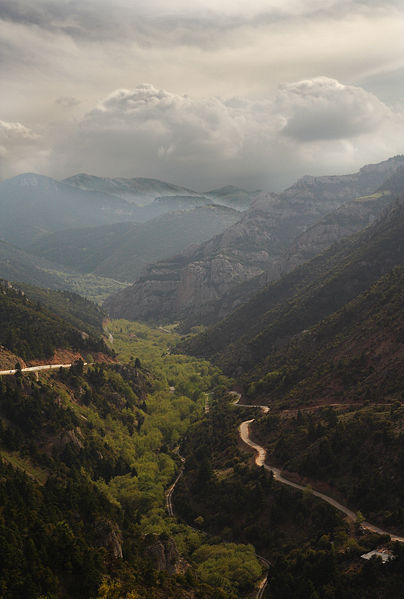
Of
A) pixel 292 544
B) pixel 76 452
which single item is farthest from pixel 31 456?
pixel 292 544

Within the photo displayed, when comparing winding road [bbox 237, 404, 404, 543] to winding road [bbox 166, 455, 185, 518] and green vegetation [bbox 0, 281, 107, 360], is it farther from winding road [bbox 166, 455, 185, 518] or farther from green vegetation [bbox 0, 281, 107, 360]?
green vegetation [bbox 0, 281, 107, 360]

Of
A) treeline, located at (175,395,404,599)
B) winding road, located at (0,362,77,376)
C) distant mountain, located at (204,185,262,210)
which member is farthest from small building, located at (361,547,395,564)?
distant mountain, located at (204,185,262,210)

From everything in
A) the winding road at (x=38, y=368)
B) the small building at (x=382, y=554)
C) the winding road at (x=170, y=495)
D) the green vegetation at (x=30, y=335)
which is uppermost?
the green vegetation at (x=30, y=335)

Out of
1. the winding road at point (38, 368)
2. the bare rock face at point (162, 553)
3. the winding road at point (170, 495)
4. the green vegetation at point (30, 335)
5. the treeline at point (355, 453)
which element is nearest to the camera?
the bare rock face at point (162, 553)

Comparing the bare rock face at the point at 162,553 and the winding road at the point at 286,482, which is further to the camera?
the winding road at the point at 286,482

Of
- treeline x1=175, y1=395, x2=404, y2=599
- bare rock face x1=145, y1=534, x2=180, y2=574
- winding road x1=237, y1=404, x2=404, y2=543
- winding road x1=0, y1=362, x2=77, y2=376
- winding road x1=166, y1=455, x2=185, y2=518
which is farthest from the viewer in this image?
winding road x1=0, y1=362, x2=77, y2=376

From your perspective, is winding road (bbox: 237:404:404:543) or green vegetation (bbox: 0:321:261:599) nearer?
green vegetation (bbox: 0:321:261:599)

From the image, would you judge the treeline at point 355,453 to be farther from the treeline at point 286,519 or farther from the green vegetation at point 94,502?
the green vegetation at point 94,502

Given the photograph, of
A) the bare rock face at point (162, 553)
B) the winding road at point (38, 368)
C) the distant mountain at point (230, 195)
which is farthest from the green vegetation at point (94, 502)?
the distant mountain at point (230, 195)
